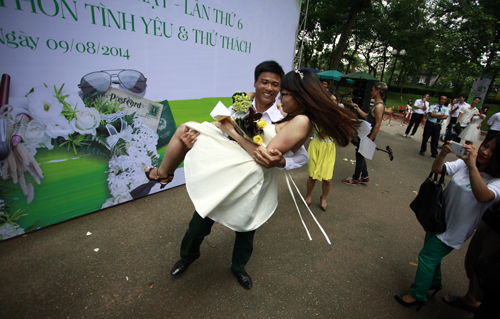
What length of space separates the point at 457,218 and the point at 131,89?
3.86 meters

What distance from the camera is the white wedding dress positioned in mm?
1624

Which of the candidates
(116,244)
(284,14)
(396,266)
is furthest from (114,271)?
(284,14)

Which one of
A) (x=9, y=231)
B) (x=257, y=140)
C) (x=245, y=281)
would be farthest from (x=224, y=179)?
(x=9, y=231)

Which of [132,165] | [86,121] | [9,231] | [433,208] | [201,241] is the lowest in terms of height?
[9,231]

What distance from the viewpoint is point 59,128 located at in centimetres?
266

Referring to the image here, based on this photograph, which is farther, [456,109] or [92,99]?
[456,109]

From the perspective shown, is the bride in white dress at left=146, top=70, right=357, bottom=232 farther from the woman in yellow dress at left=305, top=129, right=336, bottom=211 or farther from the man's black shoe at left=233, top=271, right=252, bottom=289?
the woman in yellow dress at left=305, top=129, right=336, bottom=211

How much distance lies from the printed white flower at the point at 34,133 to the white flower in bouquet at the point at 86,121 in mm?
296

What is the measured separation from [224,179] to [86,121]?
2.30 metres

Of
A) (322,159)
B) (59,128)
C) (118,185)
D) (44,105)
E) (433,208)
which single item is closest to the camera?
(433,208)

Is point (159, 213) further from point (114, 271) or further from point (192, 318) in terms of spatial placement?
point (192, 318)

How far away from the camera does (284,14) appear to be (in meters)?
5.20

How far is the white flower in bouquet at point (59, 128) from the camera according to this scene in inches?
103

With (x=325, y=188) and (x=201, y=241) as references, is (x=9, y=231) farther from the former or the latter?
(x=325, y=188)
